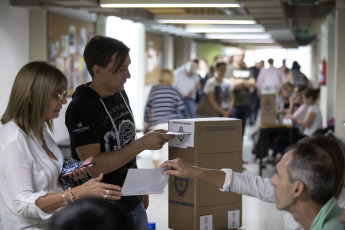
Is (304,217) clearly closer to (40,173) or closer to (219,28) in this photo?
(40,173)

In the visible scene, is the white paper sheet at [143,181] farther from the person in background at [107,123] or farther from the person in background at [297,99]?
the person in background at [297,99]

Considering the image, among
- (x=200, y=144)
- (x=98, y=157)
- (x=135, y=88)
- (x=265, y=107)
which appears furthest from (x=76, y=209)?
(x=135, y=88)

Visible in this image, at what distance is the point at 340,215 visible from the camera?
2.25m

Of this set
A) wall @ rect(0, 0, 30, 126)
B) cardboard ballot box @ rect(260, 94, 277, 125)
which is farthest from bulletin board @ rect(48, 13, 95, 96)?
cardboard ballot box @ rect(260, 94, 277, 125)

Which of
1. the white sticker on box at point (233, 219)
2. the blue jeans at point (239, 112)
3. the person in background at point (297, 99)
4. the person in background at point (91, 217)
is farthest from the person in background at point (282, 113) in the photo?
the person in background at point (91, 217)

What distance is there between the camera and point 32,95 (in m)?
2.49

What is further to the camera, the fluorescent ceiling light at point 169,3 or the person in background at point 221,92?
the person in background at point 221,92

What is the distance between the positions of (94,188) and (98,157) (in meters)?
0.49

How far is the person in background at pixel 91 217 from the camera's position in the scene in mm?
1107

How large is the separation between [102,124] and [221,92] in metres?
7.26

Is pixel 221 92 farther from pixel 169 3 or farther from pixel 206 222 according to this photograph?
pixel 206 222

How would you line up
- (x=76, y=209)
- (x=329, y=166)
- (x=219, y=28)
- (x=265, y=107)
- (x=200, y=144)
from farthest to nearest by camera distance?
(x=219, y=28), (x=265, y=107), (x=200, y=144), (x=329, y=166), (x=76, y=209)

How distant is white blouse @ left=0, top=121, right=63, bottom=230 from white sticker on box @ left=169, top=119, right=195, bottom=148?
835 millimetres

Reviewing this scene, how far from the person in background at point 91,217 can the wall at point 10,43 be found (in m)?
6.67
